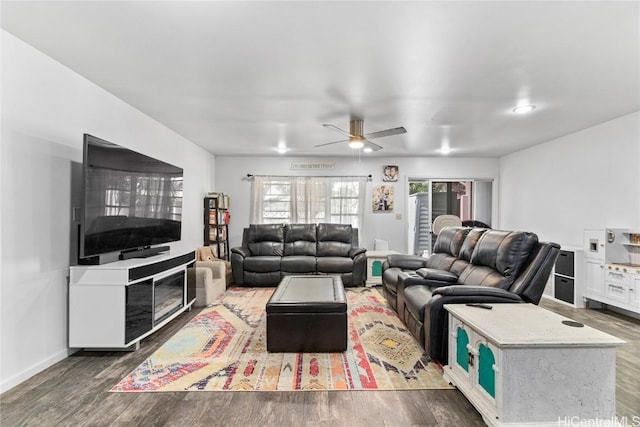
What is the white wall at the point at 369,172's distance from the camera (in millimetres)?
6672

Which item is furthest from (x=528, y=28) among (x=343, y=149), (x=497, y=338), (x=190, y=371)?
(x=343, y=149)

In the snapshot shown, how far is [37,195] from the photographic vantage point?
2.45m

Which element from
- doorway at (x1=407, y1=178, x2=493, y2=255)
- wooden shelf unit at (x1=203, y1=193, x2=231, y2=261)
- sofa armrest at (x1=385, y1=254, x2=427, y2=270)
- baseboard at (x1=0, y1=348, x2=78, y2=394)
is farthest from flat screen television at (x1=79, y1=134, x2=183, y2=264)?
doorway at (x1=407, y1=178, x2=493, y2=255)

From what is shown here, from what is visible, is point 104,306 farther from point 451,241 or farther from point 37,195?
point 451,241

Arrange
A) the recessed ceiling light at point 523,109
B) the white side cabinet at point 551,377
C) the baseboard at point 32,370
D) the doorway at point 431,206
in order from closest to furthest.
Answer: the white side cabinet at point 551,377
the baseboard at point 32,370
the recessed ceiling light at point 523,109
the doorway at point 431,206

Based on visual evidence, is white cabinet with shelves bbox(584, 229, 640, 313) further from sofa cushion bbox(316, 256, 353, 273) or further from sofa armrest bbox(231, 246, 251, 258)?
sofa armrest bbox(231, 246, 251, 258)

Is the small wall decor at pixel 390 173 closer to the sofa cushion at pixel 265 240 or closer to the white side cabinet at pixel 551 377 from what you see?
the sofa cushion at pixel 265 240

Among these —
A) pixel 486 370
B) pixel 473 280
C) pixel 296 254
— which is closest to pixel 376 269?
pixel 296 254

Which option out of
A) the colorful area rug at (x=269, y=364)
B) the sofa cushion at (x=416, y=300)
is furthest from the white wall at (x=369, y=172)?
the sofa cushion at (x=416, y=300)

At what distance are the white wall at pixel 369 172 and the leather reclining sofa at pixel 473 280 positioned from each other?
9.33ft

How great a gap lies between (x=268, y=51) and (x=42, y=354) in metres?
2.88

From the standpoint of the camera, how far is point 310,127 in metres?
4.41

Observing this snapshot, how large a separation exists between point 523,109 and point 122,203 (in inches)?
170

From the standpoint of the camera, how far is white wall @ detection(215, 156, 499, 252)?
6.67 metres
